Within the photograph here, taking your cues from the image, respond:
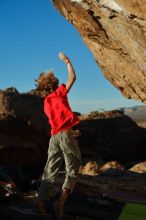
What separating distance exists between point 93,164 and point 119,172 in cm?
210

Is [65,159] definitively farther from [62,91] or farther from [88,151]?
[88,151]

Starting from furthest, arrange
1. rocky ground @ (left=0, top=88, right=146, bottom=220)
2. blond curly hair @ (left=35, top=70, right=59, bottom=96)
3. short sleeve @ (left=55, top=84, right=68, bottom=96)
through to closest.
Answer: blond curly hair @ (left=35, top=70, right=59, bottom=96) → rocky ground @ (left=0, top=88, right=146, bottom=220) → short sleeve @ (left=55, top=84, right=68, bottom=96)

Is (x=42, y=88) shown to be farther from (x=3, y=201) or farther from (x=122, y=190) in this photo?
(x=3, y=201)

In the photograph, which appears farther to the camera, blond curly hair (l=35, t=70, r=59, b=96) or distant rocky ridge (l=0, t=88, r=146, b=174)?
blond curly hair (l=35, t=70, r=59, b=96)

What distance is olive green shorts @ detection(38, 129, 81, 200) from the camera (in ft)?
24.5

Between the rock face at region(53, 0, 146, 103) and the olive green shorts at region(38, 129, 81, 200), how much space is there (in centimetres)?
387

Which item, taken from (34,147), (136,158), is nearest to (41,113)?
(34,147)

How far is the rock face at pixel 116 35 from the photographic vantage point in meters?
10.8

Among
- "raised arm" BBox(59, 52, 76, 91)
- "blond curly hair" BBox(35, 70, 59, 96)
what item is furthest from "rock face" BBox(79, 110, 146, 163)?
"raised arm" BBox(59, 52, 76, 91)

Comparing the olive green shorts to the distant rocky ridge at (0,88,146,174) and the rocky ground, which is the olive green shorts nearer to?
the rocky ground

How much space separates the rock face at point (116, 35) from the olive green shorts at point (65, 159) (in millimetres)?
3871

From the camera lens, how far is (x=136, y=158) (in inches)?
782

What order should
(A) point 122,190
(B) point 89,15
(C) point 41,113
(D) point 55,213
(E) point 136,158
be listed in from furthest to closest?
(E) point 136,158 → (C) point 41,113 → (B) point 89,15 → (A) point 122,190 → (D) point 55,213

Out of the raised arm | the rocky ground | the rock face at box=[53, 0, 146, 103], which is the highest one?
the rock face at box=[53, 0, 146, 103]
